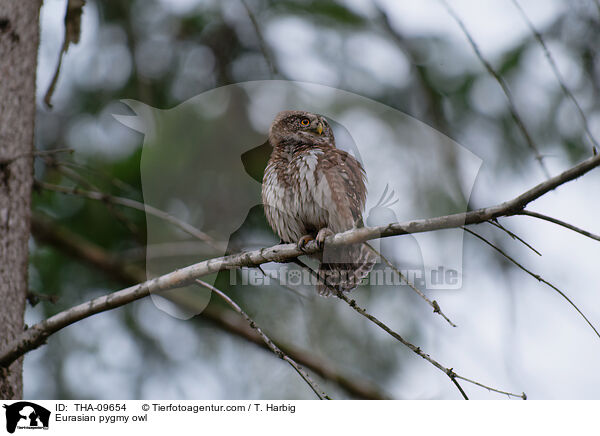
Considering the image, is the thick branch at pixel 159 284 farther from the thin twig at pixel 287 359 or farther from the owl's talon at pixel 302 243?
the thin twig at pixel 287 359

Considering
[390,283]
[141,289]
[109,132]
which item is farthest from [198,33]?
[141,289]

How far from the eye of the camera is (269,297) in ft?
12.8

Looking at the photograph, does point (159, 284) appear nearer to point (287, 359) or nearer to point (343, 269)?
point (287, 359)

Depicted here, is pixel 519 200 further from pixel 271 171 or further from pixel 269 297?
pixel 269 297

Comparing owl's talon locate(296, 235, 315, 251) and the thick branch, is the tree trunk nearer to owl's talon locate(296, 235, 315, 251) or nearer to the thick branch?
the thick branch

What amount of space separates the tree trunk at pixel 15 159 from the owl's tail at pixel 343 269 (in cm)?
136

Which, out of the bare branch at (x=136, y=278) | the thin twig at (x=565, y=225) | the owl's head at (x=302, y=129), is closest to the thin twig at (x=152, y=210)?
the owl's head at (x=302, y=129)

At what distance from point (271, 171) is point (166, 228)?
1102 mm

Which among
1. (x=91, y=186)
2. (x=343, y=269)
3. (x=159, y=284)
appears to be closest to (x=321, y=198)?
(x=343, y=269)

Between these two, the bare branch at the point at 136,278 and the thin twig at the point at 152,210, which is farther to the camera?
the bare branch at the point at 136,278

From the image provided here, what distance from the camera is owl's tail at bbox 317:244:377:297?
2860 millimetres

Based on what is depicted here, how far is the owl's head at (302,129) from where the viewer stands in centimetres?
332

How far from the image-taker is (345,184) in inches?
118
